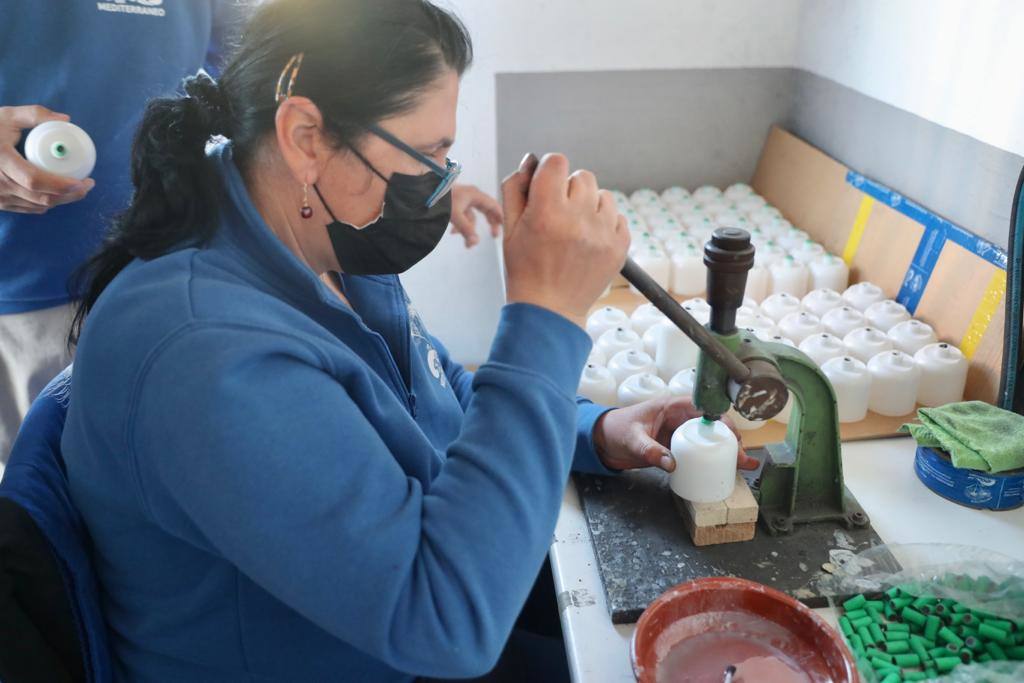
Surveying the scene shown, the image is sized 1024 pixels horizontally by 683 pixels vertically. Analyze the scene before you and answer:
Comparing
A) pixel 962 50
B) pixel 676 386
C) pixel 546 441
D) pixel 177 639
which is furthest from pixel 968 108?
pixel 177 639

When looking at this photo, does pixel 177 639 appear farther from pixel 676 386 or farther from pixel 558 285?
pixel 676 386

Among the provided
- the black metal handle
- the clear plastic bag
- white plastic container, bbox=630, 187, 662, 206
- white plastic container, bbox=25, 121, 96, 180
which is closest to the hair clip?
the black metal handle

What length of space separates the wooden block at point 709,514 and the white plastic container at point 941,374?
0.70 m

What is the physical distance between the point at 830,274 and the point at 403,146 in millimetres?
1453

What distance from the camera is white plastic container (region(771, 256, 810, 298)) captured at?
1997 millimetres

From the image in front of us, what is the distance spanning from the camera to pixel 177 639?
0.88 metres

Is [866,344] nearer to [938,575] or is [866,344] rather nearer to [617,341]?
[617,341]

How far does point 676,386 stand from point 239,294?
945mm

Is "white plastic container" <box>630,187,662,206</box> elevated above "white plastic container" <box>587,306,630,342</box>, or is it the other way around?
"white plastic container" <box>630,187,662,206</box>

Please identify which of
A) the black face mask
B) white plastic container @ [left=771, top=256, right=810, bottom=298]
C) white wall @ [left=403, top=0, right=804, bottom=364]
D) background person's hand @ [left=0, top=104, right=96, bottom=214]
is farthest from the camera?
white wall @ [left=403, top=0, right=804, bottom=364]

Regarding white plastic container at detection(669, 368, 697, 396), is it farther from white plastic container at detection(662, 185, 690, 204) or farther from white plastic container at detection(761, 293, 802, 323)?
white plastic container at detection(662, 185, 690, 204)

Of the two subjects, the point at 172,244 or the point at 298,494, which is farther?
the point at 172,244

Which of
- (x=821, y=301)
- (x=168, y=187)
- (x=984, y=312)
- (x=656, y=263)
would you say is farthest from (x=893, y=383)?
(x=168, y=187)

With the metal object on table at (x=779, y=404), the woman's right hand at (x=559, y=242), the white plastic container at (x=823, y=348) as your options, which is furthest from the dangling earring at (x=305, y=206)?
the white plastic container at (x=823, y=348)
